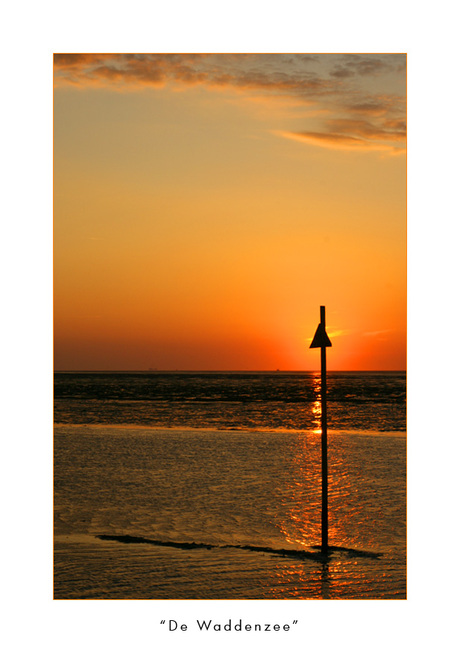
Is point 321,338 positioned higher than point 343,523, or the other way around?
point 321,338

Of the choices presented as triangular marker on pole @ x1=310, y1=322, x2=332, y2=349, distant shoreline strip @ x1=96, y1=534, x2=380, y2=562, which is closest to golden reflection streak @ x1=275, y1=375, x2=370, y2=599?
distant shoreline strip @ x1=96, y1=534, x2=380, y2=562

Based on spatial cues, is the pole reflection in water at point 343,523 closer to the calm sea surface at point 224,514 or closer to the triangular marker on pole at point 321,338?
the calm sea surface at point 224,514

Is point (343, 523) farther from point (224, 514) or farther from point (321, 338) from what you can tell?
point (321, 338)

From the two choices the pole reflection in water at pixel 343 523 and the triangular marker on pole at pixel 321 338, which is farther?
the triangular marker on pole at pixel 321 338

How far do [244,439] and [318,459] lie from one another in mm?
5784

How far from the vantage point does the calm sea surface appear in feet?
29.7

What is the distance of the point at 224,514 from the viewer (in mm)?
13273

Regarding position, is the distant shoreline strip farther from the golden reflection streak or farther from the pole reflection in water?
the golden reflection streak

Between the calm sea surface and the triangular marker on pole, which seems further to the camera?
the triangular marker on pole

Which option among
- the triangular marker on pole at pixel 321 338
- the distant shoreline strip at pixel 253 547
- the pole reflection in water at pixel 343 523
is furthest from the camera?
the distant shoreline strip at pixel 253 547

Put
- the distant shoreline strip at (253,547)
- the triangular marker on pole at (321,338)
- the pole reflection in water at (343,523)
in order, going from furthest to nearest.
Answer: the distant shoreline strip at (253,547) < the triangular marker on pole at (321,338) < the pole reflection in water at (343,523)

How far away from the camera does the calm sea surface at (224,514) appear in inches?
356

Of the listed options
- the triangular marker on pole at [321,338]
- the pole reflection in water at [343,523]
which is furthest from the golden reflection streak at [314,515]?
the triangular marker on pole at [321,338]

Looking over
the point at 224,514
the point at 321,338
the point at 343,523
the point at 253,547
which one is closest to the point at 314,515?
the point at 343,523
